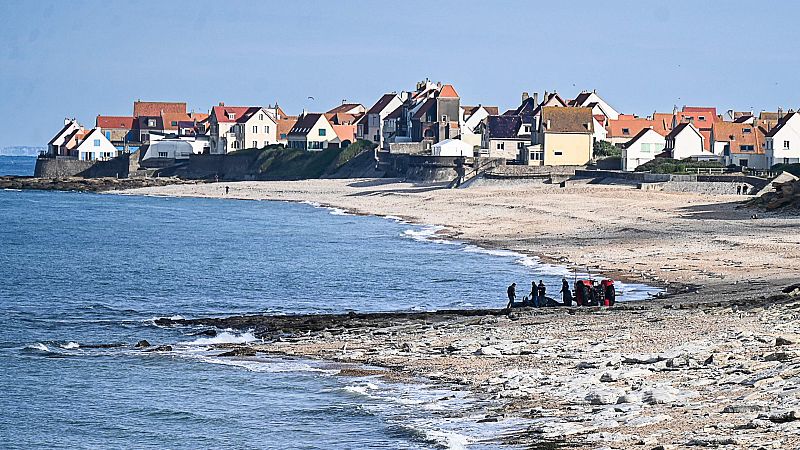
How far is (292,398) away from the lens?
18.6 meters

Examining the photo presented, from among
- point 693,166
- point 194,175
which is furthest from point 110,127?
point 693,166

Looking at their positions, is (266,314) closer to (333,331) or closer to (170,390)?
(333,331)

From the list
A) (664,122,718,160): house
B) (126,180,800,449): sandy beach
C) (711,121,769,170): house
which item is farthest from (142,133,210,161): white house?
(126,180,800,449): sandy beach

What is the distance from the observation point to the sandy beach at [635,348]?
1386 centimetres

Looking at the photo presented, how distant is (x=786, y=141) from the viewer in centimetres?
7800

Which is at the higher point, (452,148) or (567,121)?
(567,121)

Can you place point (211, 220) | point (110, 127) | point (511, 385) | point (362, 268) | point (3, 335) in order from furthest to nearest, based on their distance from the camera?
1. point (110, 127)
2. point (211, 220)
3. point (362, 268)
4. point (3, 335)
5. point (511, 385)

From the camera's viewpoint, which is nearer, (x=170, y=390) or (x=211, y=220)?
(x=170, y=390)

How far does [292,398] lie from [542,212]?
4497cm

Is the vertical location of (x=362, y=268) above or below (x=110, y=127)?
below

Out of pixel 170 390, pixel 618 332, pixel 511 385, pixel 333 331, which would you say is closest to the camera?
pixel 511 385

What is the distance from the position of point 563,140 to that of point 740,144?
13.0 m

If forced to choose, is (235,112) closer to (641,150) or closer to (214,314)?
(641,150)

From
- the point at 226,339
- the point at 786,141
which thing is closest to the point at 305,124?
the point at 786,141
